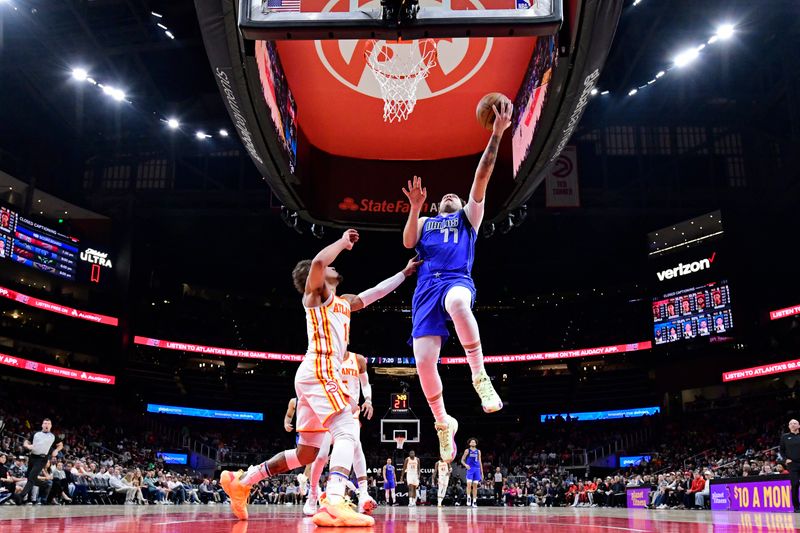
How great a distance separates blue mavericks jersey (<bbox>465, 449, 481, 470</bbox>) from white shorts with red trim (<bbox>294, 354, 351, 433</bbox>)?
11727 millimetres

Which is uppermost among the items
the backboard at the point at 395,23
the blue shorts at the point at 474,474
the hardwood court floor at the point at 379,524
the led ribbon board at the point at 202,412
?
the backboard at the point at 395,23

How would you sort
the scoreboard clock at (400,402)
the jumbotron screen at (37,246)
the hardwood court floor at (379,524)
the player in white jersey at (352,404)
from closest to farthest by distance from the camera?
the hardwood court floor at (379,524)
the player in white jersey at (352,404)
the scoreboard clock at (400,402)
the jumbotron screen at (37,246)

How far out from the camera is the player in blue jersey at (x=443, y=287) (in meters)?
5.02

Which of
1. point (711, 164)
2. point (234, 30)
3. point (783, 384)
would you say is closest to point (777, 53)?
point (711, 164)

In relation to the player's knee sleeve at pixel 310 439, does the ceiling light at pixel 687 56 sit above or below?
above

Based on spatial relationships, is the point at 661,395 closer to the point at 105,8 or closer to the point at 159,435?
the point at 159,435

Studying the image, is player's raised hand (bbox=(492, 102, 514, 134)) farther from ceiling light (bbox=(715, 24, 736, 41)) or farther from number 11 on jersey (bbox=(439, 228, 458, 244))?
ceiling light (bbox=(715, 24, 736, 41))

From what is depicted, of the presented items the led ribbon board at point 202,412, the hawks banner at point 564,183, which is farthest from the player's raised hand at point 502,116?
the led ribbon board at point 202,412

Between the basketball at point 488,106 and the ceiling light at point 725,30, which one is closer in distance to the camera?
the basketball at point 488,106

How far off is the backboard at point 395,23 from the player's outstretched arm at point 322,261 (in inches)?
56.8

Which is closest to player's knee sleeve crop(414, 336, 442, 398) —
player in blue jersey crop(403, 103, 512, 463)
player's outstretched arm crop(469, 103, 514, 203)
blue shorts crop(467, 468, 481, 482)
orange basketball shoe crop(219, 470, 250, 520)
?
player in blue jersey crop(403, 103, 512, 463)

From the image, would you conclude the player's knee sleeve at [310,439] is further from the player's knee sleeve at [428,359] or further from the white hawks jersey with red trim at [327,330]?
the player's knee sleeve at [428,359]

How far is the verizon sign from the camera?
27828 mm

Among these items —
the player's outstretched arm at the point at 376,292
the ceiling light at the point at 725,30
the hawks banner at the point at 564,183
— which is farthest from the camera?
the hawks banner at the point at 564,183
